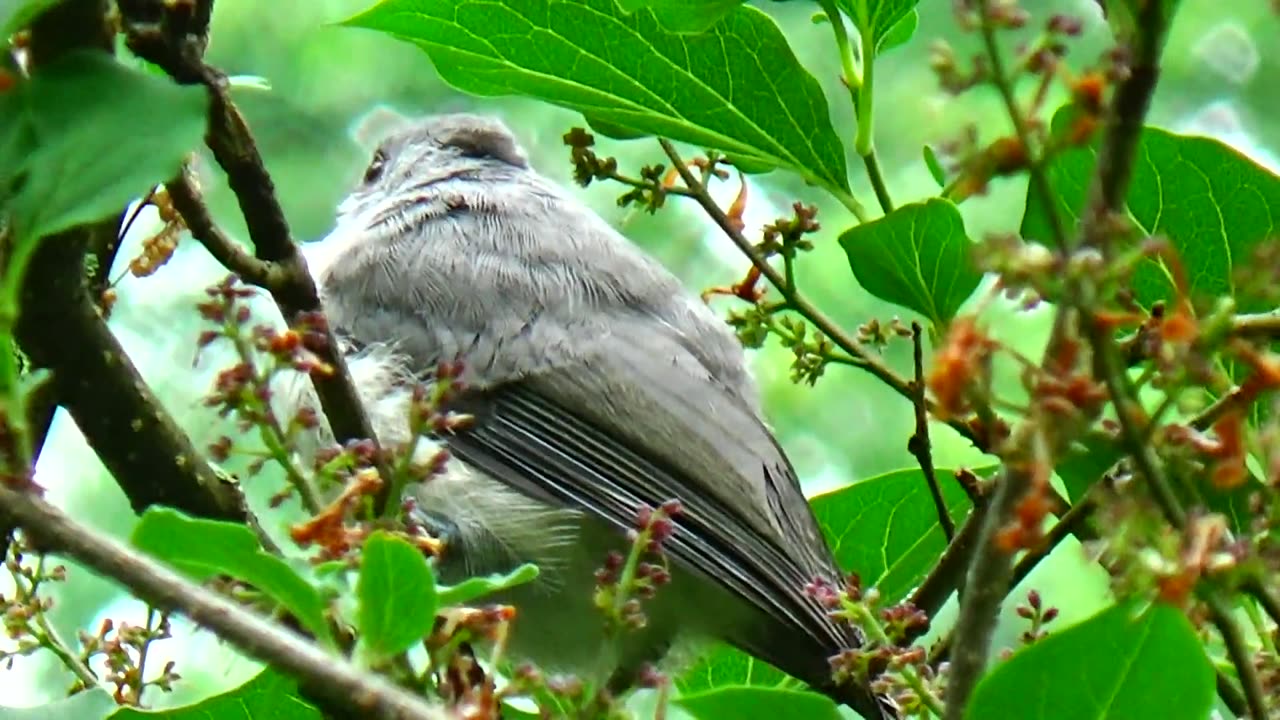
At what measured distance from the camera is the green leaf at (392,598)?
0.94m

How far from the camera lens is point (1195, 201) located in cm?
154

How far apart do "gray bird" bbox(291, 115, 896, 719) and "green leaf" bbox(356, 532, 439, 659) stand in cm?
112

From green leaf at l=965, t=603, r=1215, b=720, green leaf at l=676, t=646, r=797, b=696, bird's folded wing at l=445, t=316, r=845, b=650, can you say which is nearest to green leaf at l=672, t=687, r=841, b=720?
green leaf at l=965, t=603, r=1215, b=720

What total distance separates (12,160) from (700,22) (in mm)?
631

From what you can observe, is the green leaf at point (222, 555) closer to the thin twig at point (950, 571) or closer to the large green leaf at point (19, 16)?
the large green leaf at point (19, 16)

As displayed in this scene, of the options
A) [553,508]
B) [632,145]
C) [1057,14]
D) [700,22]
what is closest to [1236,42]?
[632,145]

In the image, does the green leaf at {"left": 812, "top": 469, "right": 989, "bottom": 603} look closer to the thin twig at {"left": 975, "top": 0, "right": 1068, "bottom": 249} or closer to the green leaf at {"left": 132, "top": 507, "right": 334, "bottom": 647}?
the green leaf at {"left": 132, "top": 507, "right": 334, "bottom": 647}

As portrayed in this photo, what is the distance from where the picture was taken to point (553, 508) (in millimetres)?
2488

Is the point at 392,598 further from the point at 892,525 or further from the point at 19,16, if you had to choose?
the point at 892,525

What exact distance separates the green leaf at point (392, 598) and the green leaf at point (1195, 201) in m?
0.74

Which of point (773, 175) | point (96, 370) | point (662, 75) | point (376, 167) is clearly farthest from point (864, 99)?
point (773, 175)

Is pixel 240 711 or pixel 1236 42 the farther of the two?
pixel 1236 42

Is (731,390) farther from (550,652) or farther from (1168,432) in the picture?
(1168,432)

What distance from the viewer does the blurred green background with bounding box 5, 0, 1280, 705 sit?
543 cm
